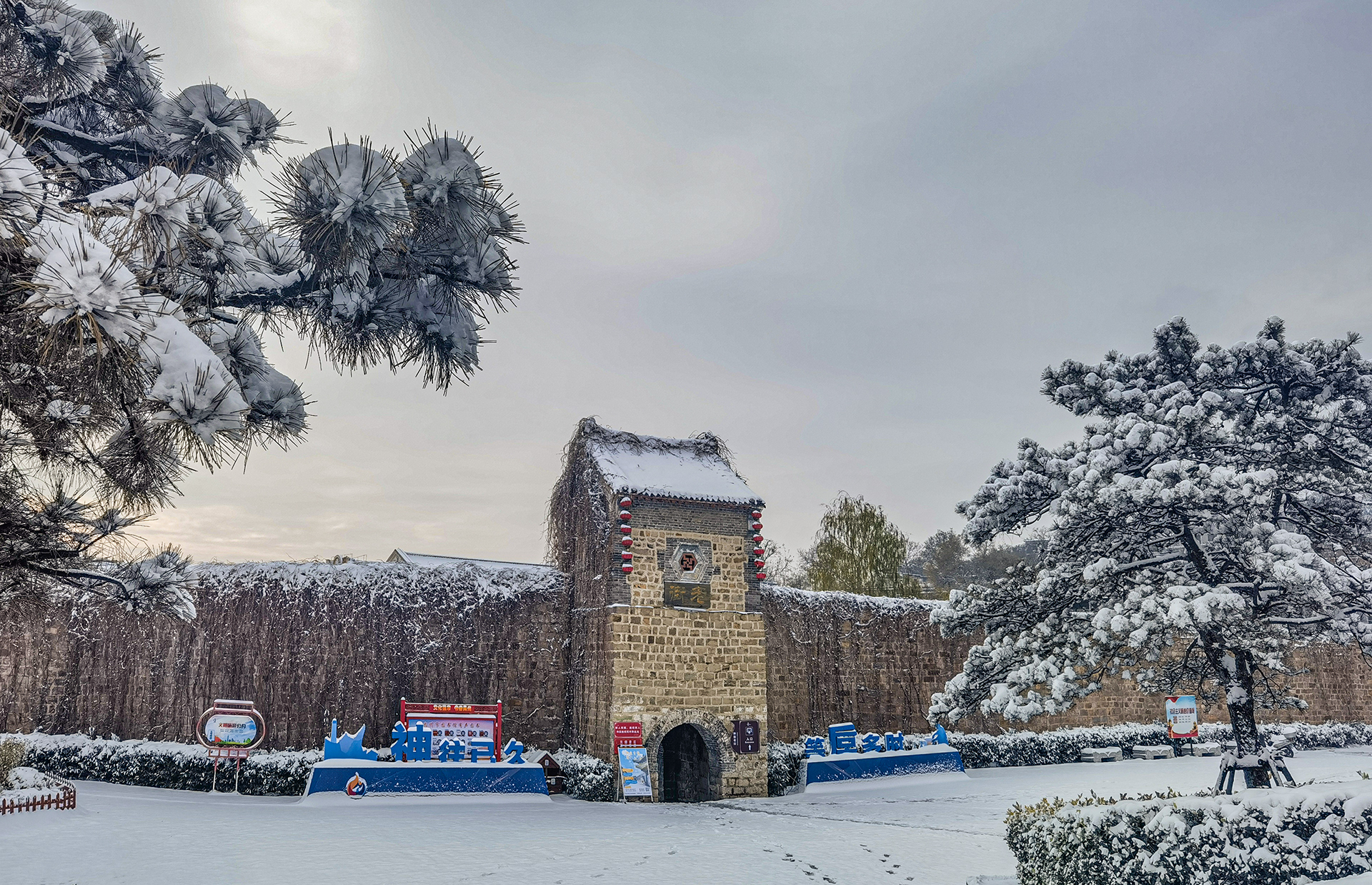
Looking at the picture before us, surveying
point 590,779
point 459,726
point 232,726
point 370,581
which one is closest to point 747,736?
point 590,779

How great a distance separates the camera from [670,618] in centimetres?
1392

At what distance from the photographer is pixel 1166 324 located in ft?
28.0

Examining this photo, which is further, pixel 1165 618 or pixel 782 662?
pixel 782 662

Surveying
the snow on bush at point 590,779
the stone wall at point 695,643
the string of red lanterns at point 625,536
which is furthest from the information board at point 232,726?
the string of red lanterns at point 625,536

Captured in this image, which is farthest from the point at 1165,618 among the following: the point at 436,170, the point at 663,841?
the point at 436,170

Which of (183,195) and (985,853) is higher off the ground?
(183,195)

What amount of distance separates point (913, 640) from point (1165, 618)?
36.5 feet

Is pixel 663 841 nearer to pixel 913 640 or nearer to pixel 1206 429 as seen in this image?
pixel 1206 429

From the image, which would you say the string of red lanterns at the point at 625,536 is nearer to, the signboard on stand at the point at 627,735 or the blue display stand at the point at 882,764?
the signboard on stand at the point at 627,735

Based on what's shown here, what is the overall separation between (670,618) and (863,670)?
532 cm

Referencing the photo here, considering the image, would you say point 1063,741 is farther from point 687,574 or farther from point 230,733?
point 230,733

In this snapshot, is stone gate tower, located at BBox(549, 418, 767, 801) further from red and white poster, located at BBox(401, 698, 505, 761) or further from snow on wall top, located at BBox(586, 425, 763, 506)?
red and white poster, located at BBox(401, 698, 505, 761)

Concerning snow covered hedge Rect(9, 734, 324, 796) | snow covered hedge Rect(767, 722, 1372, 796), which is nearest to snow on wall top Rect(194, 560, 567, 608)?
snow covered hedge Rect(9, 734, 324, 796)

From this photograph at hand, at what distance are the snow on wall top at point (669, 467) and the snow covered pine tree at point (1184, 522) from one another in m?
6.21
